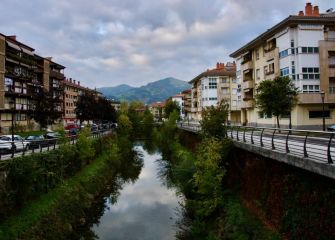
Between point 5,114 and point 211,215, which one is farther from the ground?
point 5,114

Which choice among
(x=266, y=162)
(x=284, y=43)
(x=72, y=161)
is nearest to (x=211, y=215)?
(x=266, y=162)

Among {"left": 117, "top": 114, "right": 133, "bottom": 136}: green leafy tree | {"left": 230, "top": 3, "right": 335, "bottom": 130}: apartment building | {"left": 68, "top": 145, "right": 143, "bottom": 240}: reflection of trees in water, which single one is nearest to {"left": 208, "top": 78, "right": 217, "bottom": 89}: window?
{"left": 117, "top": 114, "right": 133, "bottom": 136}: green leafy tree

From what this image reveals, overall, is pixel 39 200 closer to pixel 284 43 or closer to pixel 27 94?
pixel 284 43

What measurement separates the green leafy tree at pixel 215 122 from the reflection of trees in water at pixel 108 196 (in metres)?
10.7

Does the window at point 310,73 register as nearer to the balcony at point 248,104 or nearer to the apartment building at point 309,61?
the apartment building at point 309,61

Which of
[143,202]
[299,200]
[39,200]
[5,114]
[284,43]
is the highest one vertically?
[284,43]

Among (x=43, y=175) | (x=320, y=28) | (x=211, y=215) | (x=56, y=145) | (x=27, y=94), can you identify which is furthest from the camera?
(x=27, y=94)

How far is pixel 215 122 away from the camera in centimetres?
2452

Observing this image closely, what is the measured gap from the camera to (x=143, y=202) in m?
32.5

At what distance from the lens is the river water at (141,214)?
76.7 ft

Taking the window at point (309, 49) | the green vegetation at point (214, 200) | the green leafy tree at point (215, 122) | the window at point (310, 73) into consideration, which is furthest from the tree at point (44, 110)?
the window at point (309, 49)

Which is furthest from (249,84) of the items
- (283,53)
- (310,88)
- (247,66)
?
(310,88)

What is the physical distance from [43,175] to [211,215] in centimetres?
1191

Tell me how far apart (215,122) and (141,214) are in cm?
1064
